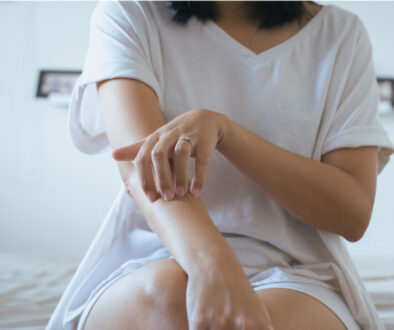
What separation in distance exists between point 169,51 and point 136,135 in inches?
10.4

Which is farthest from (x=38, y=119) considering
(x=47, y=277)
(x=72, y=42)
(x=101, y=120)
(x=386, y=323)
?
(x=386, y=323)

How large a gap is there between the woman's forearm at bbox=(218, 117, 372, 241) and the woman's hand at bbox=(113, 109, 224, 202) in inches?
3.2

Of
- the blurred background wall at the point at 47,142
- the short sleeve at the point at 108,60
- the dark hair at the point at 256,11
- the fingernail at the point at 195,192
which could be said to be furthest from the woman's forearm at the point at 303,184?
the blurred background wall at the point at 47,142

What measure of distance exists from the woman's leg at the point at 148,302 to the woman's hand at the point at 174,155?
0.10 metres

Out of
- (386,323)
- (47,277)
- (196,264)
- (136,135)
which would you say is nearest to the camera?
(196,264)

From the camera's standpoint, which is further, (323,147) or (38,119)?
(38,119)

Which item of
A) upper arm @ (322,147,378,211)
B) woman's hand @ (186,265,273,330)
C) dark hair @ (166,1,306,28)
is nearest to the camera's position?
woman's hand @ (186,265,273,330)

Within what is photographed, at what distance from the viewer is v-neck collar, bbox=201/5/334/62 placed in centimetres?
81

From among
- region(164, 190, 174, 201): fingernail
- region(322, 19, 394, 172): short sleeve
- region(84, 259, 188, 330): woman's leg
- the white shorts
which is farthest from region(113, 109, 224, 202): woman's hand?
region(322, 19, 394, 172): short sleeve

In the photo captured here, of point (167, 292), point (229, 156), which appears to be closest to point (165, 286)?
point (167, 292)

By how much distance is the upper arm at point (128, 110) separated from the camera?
637 mm

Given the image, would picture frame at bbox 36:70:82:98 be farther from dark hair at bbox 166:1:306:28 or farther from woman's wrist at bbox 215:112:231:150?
woman's wrist at bbox 215:112:231:150

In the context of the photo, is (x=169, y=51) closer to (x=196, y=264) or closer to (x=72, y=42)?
(x=196, y=264)

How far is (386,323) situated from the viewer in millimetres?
847
